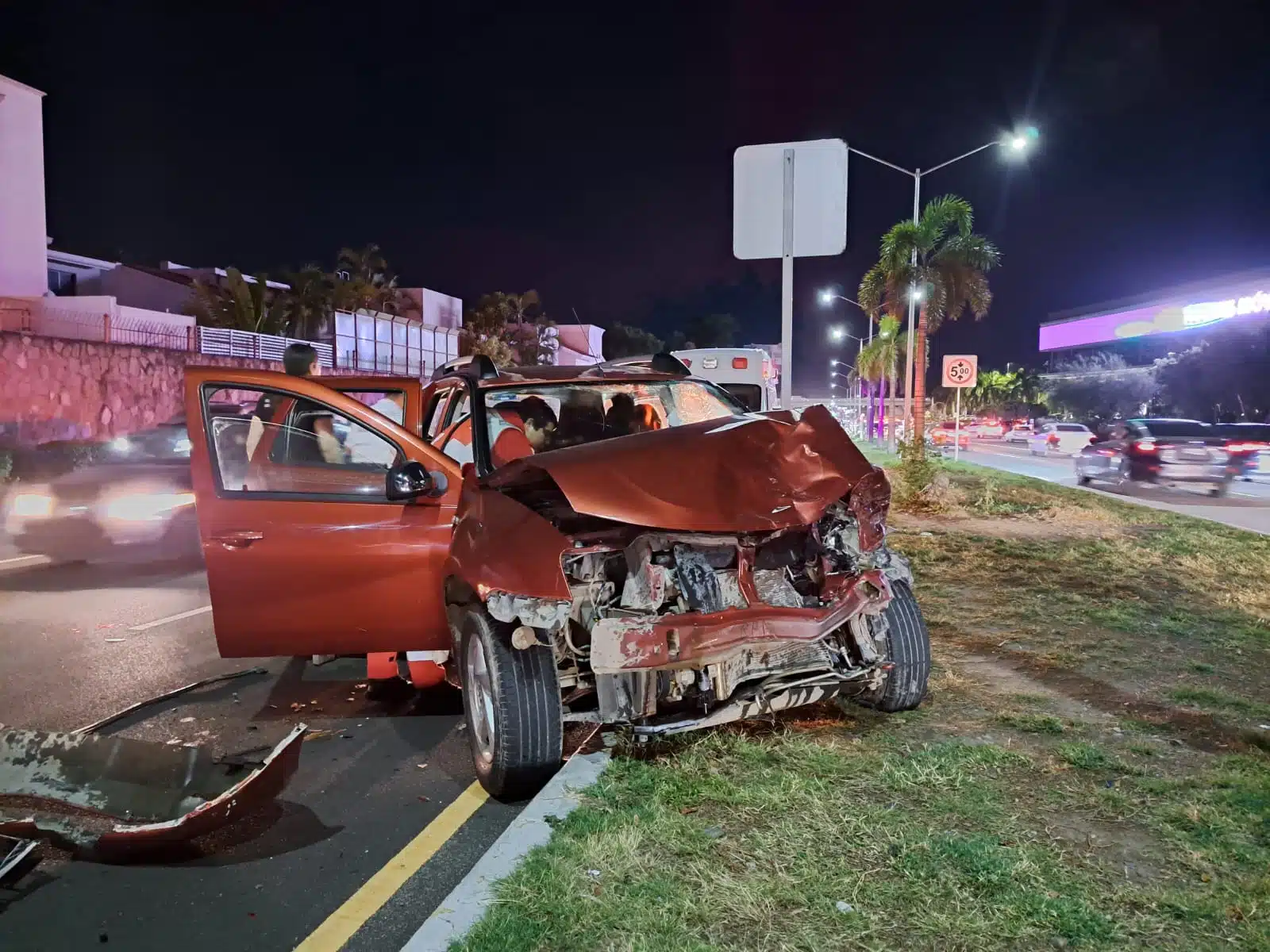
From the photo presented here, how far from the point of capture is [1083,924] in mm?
Answer: 2828

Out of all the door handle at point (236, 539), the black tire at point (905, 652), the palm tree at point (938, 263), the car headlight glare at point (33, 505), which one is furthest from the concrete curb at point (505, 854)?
the palm tree at point (938, 263)

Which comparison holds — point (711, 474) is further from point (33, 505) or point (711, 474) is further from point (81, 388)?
point (81, 388)

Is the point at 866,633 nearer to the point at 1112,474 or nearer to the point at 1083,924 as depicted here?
the point at 1083,924

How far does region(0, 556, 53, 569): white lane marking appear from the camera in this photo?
10023 millimetres

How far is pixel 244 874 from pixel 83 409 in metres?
25.5

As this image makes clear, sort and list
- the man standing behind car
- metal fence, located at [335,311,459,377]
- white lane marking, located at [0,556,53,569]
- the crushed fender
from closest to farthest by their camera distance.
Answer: the crushed fender
the man standing behind car
white lane marking, located at [0,556,53,569]
metal fence, located at [335,311,459,377]

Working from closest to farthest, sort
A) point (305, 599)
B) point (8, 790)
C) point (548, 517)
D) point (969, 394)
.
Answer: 1. point (8, 790)
2. point (548, 517)
3. point (305, 599)
4. point (969, 394)

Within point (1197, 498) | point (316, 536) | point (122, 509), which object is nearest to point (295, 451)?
point (316, 536)

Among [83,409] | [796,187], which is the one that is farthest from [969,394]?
[796,187]

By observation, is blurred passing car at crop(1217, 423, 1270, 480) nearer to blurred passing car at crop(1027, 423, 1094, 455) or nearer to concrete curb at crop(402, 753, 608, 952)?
blurred passing car at crop(1027, 423, 1094, 455)

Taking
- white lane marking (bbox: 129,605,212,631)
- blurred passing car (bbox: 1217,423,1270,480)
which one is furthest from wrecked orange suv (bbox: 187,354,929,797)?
blurred passing car (bbox: 1217,423,1270,480)

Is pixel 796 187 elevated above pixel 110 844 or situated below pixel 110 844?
above

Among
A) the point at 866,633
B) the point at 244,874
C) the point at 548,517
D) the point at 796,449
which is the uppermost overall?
the point at 796,449

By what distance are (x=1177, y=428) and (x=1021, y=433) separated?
34.9 metres
